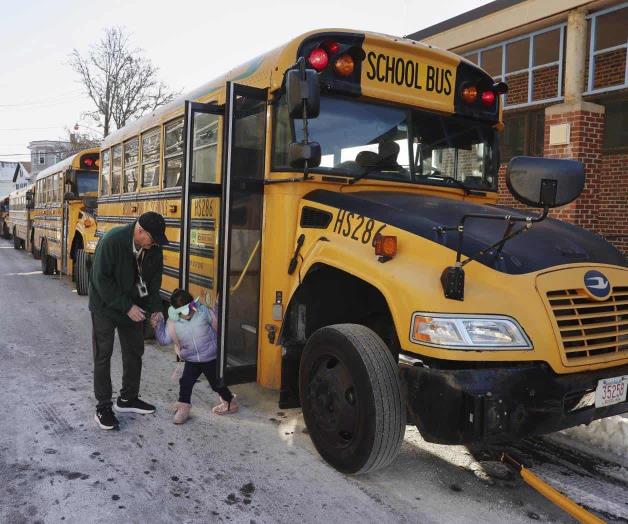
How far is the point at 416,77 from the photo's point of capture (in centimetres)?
411

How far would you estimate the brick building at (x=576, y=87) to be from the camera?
9078 millimetres

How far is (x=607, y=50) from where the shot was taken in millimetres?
9258

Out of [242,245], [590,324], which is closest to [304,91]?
[242,245]

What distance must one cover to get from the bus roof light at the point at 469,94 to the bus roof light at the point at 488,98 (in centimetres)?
9

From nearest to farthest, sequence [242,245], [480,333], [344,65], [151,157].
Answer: [480,333] → [344,65] → [242,245] → [151,157]

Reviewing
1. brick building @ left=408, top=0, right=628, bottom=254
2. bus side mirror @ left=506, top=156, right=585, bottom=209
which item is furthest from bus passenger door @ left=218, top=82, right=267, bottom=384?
brick building @ left=408, top=0, right=628, bottom=254

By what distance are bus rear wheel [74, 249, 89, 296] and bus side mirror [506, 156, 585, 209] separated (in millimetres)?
8216

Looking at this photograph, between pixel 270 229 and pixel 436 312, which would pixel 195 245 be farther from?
pixel 436 312

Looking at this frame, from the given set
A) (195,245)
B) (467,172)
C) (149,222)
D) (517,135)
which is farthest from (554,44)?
(149,222)

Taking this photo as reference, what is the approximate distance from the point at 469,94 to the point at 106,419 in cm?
344

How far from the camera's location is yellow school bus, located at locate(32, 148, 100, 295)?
9750 mm

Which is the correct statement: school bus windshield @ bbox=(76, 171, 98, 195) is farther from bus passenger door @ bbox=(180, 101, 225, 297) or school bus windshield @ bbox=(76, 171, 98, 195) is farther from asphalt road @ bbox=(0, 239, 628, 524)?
asphalt road @ bbox=(0, 239, 628, 524)

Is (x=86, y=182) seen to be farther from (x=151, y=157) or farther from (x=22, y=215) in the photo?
(x=22, y=215)

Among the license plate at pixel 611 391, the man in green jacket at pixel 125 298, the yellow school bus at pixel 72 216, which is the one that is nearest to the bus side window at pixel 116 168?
the yellow school bus at pixel 72 216
